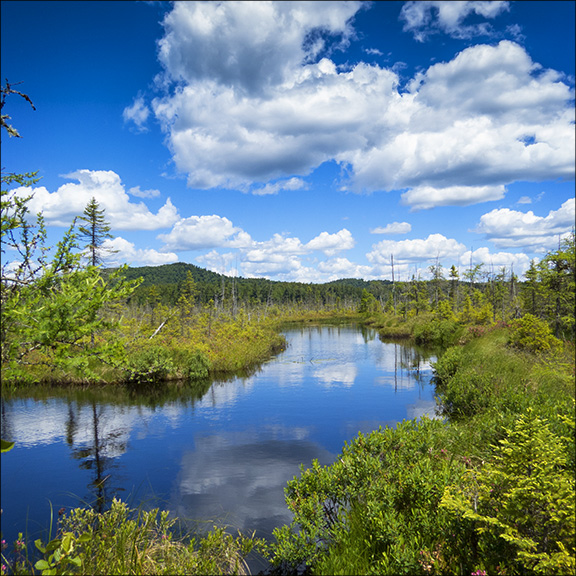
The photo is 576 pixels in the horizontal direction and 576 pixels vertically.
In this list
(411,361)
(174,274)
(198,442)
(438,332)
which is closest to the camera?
(198,442)

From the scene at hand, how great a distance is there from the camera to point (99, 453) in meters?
14.9

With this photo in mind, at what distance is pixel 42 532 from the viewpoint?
9.45m

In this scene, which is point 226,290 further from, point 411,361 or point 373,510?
point 373,510

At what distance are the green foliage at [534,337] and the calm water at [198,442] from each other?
20.9 feet

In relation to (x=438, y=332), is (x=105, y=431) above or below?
below

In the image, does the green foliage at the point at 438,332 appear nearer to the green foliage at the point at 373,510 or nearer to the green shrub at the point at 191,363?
the green shrub at the point at 191,363

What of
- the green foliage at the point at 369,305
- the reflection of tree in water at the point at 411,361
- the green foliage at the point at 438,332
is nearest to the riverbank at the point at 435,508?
the reflection of tree in water at the point at 411,361

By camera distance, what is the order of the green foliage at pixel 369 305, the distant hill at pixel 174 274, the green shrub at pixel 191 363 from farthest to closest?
the distant hill at pixel 174 274 < the green foliage at pixel 369 305 < the green shrub at pixel 191 363

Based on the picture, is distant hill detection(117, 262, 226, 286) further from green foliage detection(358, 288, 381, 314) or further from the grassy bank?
the grassy bank

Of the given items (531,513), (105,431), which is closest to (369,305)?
(105,431)

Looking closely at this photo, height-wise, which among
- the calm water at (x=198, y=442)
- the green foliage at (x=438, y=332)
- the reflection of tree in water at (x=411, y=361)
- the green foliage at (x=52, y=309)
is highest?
the green foliage at (x=52, y=309)

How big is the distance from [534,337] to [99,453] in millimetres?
22741

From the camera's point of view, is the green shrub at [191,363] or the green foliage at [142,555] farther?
the green shrub at [191,363]

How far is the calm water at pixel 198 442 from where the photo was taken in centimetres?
1130
